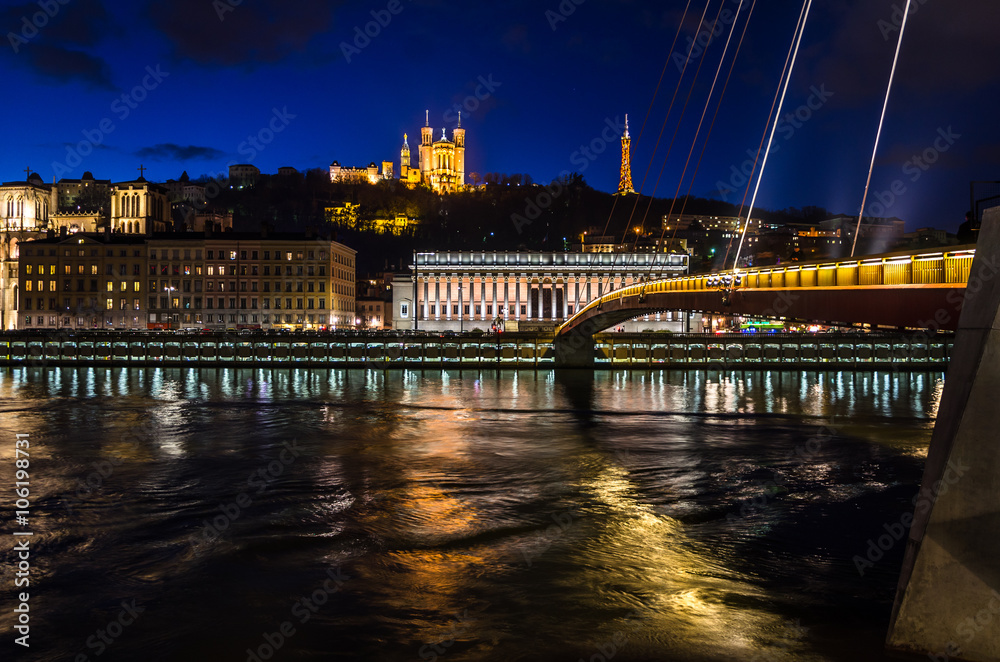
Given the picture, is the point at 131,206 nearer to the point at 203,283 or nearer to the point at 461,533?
the point at 203,283

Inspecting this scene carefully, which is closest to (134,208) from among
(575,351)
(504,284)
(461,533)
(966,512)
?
(504,284)

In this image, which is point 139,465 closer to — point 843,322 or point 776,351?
point 843,322

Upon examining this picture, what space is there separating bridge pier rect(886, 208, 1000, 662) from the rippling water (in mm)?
1249

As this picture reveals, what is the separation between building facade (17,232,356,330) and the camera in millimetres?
113750

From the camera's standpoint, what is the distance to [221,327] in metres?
110

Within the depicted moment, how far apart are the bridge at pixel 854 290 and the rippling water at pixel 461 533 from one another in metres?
4.08

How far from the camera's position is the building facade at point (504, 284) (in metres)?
130

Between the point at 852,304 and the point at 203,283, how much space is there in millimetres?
108728

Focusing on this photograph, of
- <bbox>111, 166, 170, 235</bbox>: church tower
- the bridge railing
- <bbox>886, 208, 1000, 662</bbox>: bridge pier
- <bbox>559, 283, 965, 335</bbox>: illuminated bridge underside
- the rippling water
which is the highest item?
<bbox>111, 166, 170, 235</bbox>: church tower

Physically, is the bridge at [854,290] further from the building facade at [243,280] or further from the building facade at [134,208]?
the building facade at [134,208]

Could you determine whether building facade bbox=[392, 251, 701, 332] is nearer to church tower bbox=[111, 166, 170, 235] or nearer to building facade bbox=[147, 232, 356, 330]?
building facade bbox=[147, 232, 356, 330]

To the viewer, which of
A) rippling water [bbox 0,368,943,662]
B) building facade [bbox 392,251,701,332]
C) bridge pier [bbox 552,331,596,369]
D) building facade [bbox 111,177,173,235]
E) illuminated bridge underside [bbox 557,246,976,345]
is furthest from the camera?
building facade [bbox 111,177,173,235]

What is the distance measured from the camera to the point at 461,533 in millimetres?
14812

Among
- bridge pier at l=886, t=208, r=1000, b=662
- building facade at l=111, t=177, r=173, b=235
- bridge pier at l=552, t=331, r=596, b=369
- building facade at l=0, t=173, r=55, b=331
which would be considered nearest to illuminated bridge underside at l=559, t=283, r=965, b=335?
bridge pier at l=886, t=208, r=1000, b=662
